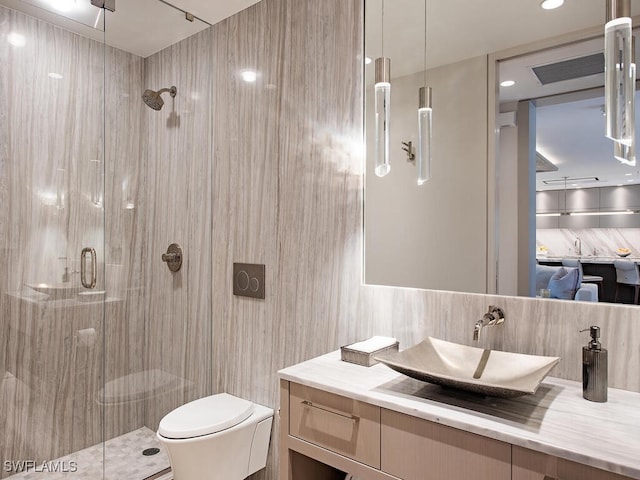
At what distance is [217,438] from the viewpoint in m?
1.78

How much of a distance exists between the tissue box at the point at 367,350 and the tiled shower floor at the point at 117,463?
1.41 meters

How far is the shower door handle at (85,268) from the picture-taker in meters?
2.33

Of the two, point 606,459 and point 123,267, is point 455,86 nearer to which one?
point 606,459

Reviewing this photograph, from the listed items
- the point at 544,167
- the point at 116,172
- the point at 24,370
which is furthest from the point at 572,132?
the point at 24,370

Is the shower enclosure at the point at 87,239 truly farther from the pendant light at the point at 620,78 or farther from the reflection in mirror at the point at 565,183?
the pendant light at the point at 620,78

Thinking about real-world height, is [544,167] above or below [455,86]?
below

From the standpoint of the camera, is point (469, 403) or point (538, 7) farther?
point (538, 7)

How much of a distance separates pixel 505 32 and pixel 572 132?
1.40 feet

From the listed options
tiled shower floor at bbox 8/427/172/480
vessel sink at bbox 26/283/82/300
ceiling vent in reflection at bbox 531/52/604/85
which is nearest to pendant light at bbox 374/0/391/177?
ceiling vent in reflection at bbox 531/52/604/85

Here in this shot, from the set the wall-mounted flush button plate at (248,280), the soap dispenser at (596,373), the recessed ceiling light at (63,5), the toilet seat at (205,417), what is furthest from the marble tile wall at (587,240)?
the recessed ceiling light at (63,5)

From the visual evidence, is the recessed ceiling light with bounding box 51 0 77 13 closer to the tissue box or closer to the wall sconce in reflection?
the wall sconce in reflection

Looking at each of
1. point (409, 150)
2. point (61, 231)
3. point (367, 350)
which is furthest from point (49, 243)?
point (409, 150)

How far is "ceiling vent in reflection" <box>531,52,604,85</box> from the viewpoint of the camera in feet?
4.26

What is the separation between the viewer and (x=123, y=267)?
2445 mm
